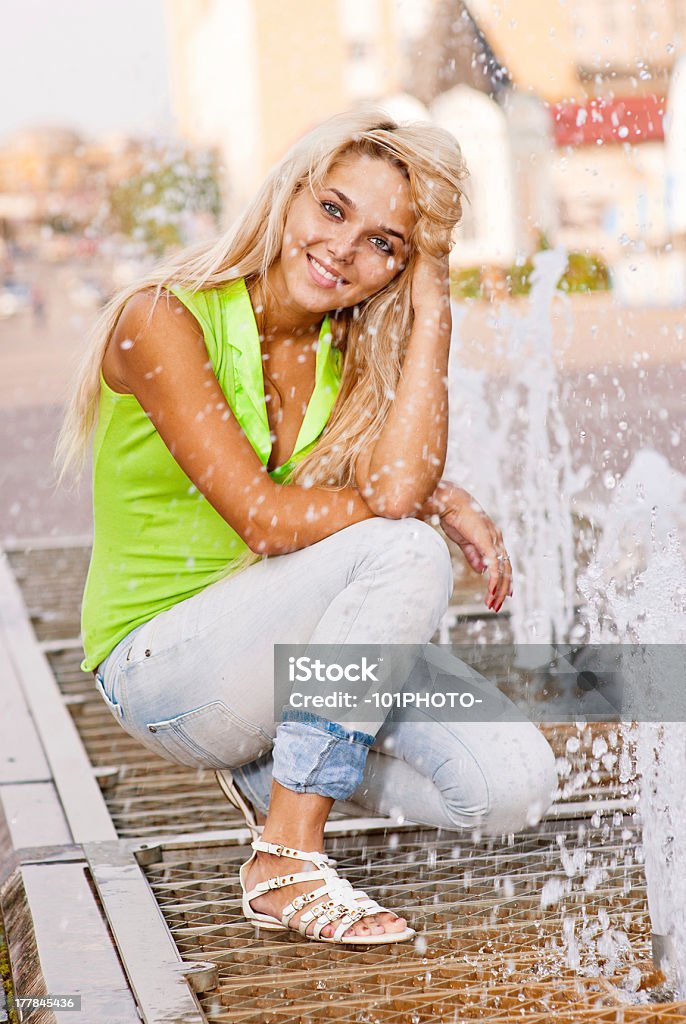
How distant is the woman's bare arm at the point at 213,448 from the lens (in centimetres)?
242

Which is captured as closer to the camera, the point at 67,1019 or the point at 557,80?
the point at 67,1019

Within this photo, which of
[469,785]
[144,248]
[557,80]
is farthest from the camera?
[557,80]

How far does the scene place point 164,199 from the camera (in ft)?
107

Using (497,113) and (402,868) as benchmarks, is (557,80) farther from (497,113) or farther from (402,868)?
(402,868)

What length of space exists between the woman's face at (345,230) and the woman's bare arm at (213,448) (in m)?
0.27

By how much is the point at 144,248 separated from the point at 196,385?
2967 cm

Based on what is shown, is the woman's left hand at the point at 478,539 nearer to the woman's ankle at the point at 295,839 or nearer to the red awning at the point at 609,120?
the woman's ankle at the point at 295,839

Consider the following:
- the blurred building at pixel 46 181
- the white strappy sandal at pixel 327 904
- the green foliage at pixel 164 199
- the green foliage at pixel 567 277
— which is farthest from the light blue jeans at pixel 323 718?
the blurred building at pixel 46 181

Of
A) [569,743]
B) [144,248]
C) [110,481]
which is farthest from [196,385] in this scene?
[144,248]

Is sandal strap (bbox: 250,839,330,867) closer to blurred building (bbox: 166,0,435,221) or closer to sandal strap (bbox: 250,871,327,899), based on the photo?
sandal strap (bbox: 250,871,327,899)

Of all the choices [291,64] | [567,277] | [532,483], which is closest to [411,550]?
[532,483]

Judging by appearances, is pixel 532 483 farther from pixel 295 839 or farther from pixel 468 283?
pixel 468 283

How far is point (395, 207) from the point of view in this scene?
257 centimetres

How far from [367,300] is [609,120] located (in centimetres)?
3390
